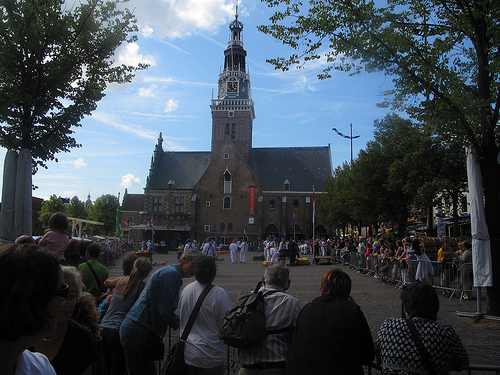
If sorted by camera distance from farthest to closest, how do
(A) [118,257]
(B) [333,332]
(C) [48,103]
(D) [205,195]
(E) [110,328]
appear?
(D) [205,195] → (A) [118,257] → (C) [48,103] → (E) [110,328] → (B) [333,332]

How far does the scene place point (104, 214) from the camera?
78250 millimetres

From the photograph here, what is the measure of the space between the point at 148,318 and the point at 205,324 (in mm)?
633

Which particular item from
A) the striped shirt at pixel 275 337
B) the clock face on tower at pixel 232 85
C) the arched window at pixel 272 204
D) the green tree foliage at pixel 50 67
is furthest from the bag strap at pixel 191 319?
the clock face on tower at pixel 232 85

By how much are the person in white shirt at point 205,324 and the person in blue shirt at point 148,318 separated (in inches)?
6.1

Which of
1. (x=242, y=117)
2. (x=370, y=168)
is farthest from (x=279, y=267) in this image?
(x=242, y=117)

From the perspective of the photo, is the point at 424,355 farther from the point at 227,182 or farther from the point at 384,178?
the point at 227,182

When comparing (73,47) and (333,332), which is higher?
(73,47)

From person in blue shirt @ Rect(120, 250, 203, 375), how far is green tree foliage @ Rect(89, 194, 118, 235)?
77.2 m

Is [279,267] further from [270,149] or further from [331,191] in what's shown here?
[270,149]

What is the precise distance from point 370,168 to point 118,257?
24790 millimetres

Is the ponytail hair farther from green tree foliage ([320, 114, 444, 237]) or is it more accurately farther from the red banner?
the red banner

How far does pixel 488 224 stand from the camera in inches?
396

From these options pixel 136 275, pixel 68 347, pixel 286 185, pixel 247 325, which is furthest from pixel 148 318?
pixel 286 185

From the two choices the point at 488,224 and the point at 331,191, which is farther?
the point at 331,191
